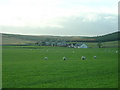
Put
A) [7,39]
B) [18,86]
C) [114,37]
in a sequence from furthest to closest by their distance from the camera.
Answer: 1. [7,39]
2. [114,37]
3. [18,86]

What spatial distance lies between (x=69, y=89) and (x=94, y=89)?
1.28m

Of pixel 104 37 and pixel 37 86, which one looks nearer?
pixel 37 86

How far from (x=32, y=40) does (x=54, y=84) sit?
185682 millimetres

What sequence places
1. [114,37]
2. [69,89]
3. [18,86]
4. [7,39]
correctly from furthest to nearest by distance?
[7,39] → [114,37] → [18,86] → [69,89]

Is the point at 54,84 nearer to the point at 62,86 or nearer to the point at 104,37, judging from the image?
the point at 62,86

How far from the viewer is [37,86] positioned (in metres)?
14.5

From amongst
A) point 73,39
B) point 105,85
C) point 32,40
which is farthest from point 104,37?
point 105,85

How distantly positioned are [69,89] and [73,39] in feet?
611

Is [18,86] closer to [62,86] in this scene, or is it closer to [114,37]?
[62,86]

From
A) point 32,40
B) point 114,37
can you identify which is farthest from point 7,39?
point 114,37

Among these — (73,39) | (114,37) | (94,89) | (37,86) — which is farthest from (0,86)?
(73,39)

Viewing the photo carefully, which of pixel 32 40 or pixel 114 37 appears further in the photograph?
pixel 32 40

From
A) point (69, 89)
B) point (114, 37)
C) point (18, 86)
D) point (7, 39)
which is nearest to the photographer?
point (69, 89)

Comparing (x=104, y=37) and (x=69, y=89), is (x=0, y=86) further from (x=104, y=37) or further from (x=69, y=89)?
(x=104, y=37)
